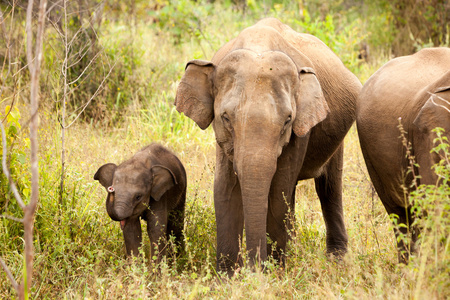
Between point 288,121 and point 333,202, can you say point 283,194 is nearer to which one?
point 288,121

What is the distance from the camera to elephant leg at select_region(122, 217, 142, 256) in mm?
5164

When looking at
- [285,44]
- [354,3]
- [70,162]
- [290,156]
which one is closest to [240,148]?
[290,156]

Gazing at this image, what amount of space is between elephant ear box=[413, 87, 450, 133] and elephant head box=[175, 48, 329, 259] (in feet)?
2.38

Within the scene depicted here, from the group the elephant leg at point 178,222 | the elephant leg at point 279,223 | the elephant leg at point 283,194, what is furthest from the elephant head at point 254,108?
the elephant leg at point 178,222

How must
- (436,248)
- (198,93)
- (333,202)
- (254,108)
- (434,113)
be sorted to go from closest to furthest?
1. (436,248)
2. (434,113)
3. (254,108)
4. (198,93)
5. (333,202)

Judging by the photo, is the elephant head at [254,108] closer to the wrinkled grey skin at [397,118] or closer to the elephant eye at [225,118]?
the elephant eye at [225,118]

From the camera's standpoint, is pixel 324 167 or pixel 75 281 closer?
pixel 75 281

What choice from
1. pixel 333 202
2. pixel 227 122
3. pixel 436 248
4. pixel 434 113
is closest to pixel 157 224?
pixel 227 122

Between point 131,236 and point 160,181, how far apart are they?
1.61 feet

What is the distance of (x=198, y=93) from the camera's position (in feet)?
15.6

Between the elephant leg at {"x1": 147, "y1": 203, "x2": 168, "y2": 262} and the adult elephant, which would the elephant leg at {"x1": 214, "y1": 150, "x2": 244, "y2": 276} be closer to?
the adult elephant

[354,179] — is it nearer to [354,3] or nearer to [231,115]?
[231,115]

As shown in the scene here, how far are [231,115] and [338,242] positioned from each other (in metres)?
2.53

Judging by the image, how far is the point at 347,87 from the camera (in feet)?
20.0
